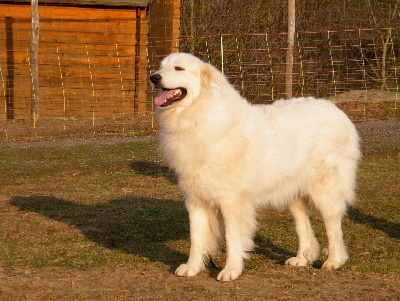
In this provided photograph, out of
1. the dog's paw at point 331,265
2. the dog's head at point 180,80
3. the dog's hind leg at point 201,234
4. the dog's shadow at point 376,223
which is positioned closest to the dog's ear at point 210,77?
the dog's head at point 180,80

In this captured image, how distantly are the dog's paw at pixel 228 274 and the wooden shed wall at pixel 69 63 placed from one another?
47.0 ft

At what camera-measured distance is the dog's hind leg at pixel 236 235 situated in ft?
21.6

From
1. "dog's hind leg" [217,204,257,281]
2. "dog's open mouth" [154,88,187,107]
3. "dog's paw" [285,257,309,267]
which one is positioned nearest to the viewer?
"dog's open mouth" [154,88,187,107]

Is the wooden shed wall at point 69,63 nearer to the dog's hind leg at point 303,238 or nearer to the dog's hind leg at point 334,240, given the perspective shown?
the dog's hind leg at point 303,238

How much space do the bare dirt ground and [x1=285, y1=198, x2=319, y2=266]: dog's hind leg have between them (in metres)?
0.16

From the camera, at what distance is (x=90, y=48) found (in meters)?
20.6

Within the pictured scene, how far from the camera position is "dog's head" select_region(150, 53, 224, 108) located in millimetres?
6414

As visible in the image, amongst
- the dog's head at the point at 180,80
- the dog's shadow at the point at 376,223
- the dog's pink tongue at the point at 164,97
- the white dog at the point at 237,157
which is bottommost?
the dog's shadow at the point at 376,223

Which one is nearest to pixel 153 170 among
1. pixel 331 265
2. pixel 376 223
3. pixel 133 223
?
pixel 133 223

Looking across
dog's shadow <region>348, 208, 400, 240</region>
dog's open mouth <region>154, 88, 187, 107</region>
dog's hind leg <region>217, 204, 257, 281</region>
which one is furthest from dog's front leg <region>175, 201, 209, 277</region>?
dog's shadow <region>348, 208, 400, 240</region>

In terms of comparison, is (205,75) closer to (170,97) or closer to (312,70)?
(170,97)

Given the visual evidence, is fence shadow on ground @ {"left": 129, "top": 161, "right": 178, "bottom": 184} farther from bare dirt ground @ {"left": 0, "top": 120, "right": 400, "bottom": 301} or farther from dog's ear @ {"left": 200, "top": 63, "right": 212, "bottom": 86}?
dog's ear @ {"left": 200, "top": 63, "right": 212, "bottom": 86}

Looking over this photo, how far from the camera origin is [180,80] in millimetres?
6445

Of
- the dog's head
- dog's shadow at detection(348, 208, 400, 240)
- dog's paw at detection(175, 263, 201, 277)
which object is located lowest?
dog's shadow at detection(348, 208, 400, 240)
